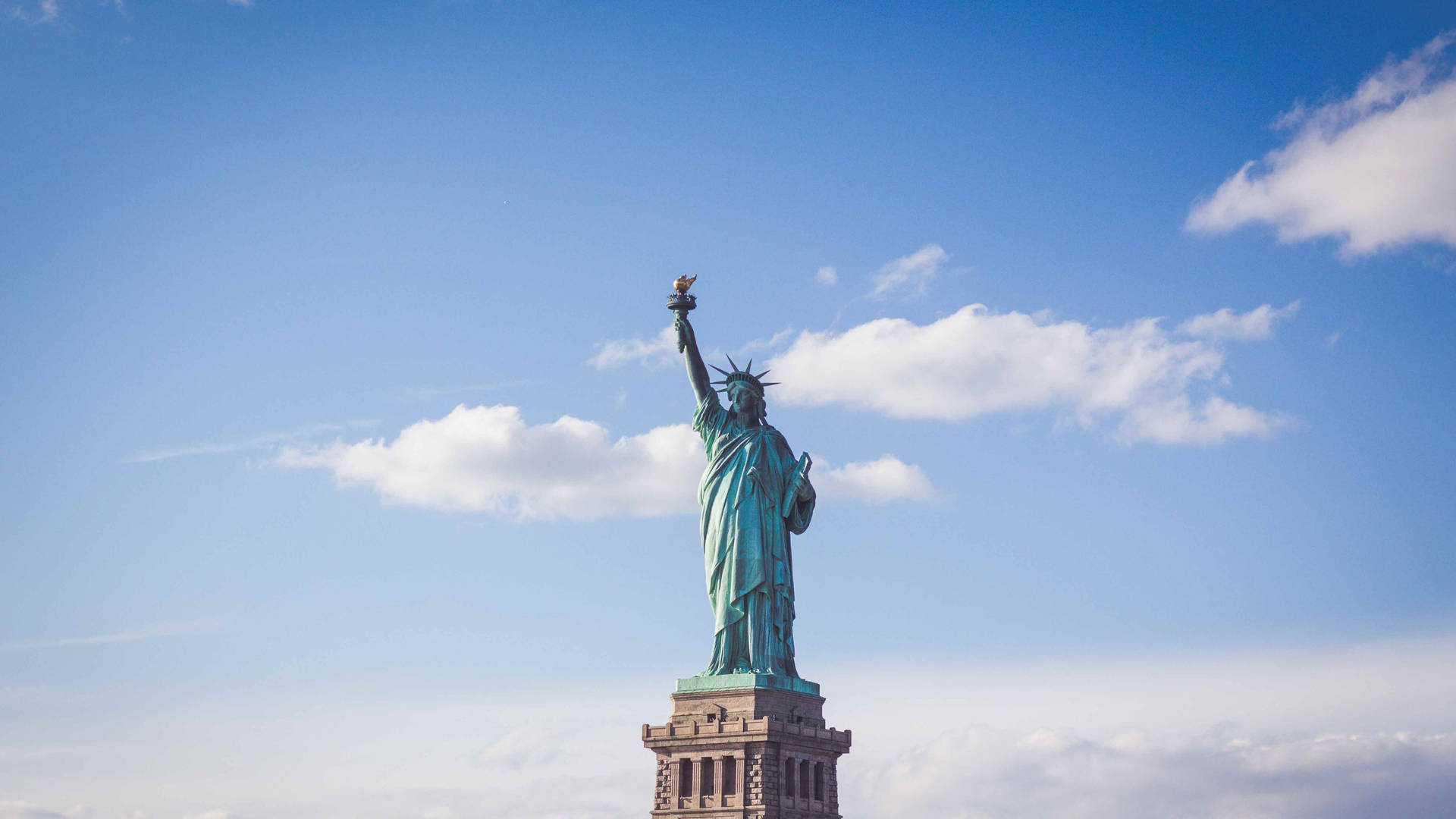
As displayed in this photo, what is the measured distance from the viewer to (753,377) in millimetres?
51156

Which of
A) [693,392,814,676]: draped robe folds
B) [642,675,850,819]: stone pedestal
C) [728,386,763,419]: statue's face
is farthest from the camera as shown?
[728,386,763,419]: statue's face

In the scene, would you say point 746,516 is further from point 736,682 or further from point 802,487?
point 736,682

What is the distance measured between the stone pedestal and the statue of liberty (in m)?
0.77

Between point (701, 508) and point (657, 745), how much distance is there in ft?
23.7

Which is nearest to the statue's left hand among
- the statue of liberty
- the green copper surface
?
the statue of liberty

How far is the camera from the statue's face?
165ft

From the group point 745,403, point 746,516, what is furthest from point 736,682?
point 745,403

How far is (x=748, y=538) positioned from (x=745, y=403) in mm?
4548

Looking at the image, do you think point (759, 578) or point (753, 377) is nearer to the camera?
point (759, 578)

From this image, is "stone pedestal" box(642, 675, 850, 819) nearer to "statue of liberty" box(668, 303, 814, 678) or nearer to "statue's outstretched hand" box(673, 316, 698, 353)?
"statue of liberty" box(668, 303, 814, 678)

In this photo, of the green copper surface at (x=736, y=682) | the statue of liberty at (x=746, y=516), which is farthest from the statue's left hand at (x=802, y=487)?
the green copper surface at (x=736, y=682)

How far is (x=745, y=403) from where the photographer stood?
50469mm

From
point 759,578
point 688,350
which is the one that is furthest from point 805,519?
point 688,350

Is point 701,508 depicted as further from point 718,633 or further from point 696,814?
point 696,814
